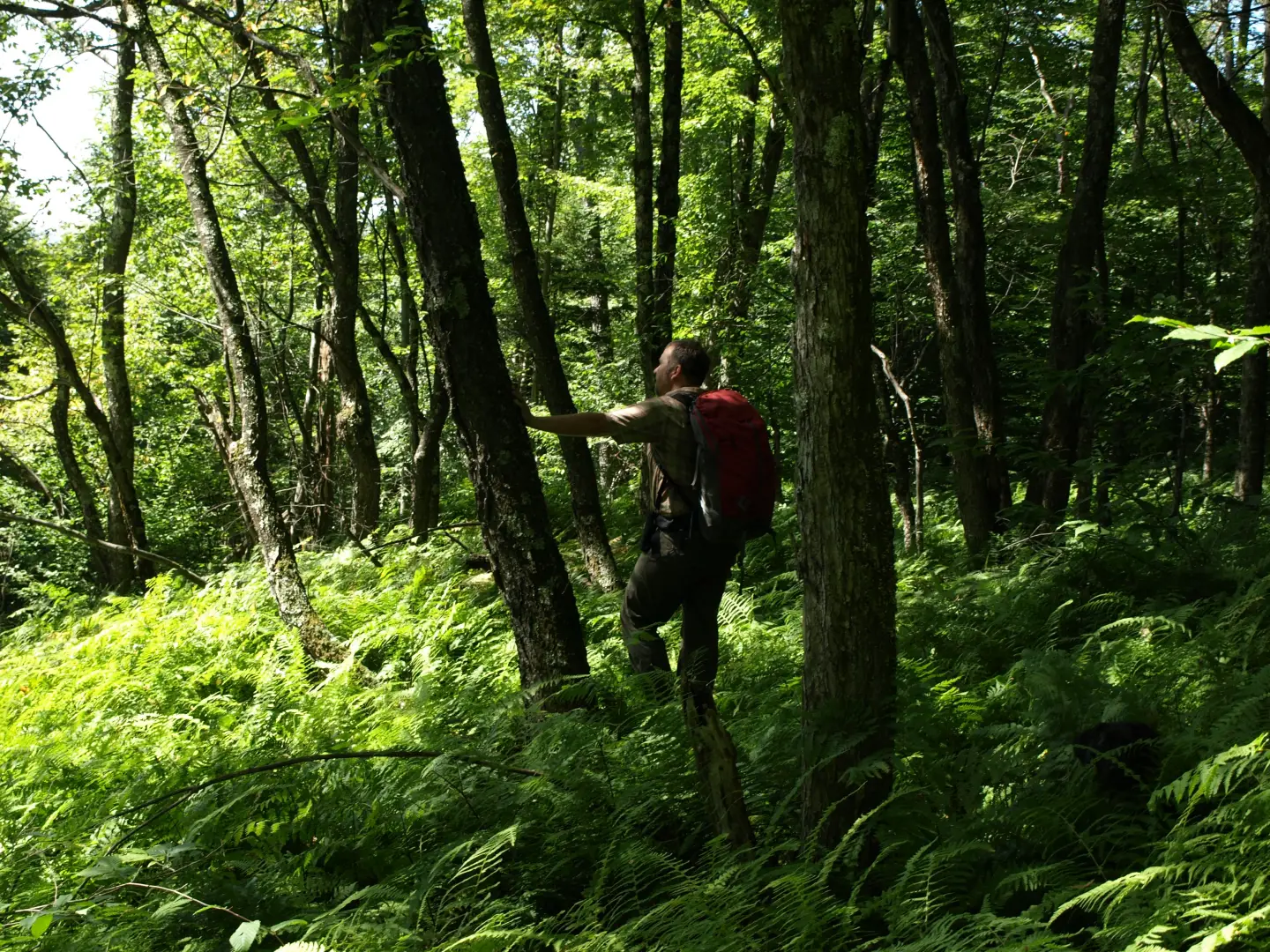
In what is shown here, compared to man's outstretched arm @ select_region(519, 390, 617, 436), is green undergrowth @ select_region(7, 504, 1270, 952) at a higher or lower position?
lower

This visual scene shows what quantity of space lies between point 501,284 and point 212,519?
1139 centimetres

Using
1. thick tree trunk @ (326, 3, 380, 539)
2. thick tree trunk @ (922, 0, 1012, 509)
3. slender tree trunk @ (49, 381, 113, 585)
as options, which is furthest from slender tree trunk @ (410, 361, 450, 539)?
thick tree trunk @ (922, 0, 1012, 509)

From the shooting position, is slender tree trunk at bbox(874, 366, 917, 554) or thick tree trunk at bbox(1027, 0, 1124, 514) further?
slender tree trunk at bbox(874, 366, 917, 554)

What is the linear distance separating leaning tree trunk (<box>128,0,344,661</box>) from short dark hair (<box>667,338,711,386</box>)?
463cm

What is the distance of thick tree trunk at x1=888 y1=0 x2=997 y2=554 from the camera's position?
305 inches

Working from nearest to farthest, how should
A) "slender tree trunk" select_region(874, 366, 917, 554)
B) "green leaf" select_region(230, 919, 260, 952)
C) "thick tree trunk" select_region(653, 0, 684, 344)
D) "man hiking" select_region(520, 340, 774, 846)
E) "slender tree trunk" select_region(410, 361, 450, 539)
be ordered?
"green leaf" select_region(230, 919, 260, 952)
"man hiking" select_region(520, 340, 774, 846)
"slender tree trunk" select_region(874, 366, 917, 554)
"thick tree trunk" select_region(653, 0, 684, 344)
"slender tree trunk" select_region(410, 361, 450, 539)

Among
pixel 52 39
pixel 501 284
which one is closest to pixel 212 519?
pixel 501 284

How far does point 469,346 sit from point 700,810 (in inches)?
93.8

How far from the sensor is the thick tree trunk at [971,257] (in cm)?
786

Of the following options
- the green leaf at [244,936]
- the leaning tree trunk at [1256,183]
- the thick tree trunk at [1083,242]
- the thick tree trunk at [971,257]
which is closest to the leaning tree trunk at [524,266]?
the thick tree trunk at [971,257]

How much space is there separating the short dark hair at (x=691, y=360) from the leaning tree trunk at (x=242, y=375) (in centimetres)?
463

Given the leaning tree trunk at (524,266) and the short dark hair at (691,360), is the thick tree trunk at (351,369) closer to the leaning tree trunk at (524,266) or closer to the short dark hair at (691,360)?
the leaning tree trunk at (524,266)

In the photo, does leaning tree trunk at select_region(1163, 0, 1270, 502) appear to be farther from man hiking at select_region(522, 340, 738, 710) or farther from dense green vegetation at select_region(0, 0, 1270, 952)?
man hiking at select_region(522, 340, 738, 710)

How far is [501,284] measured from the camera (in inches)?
830
